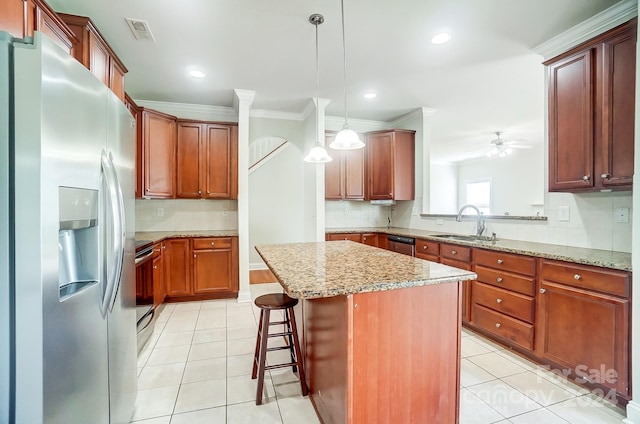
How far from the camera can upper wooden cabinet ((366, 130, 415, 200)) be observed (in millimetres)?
4438

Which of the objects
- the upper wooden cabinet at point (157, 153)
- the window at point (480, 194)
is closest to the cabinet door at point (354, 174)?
the upper wooden cabinet at point (157, 153)

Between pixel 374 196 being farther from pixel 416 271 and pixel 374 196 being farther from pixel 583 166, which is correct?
pixel 416 271

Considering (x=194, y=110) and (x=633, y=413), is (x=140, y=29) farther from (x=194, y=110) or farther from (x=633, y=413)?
(x=633, y=413)

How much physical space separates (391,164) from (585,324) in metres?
2.98

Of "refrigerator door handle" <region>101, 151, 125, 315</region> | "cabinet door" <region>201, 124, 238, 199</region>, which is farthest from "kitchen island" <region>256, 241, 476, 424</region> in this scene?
"cabinet door" <region>201, 124, 238, 199</region>

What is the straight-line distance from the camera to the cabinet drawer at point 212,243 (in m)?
3.76

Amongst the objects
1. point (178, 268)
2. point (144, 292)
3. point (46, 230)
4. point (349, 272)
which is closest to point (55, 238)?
point (46, 230)

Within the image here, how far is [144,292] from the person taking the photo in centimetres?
269

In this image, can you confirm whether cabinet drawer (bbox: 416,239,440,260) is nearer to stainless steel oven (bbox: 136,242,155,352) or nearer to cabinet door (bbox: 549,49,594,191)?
cabinet door (bbox: 549,49,594,191)

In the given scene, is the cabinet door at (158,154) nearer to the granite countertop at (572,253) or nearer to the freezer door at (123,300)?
the freezer door at (123,300)

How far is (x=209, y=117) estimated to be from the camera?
424cm

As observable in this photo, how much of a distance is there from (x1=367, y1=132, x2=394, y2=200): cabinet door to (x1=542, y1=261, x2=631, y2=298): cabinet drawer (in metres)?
2.45

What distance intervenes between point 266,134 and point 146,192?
6.18 feet

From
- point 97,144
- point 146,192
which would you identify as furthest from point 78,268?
A: point 146,192
